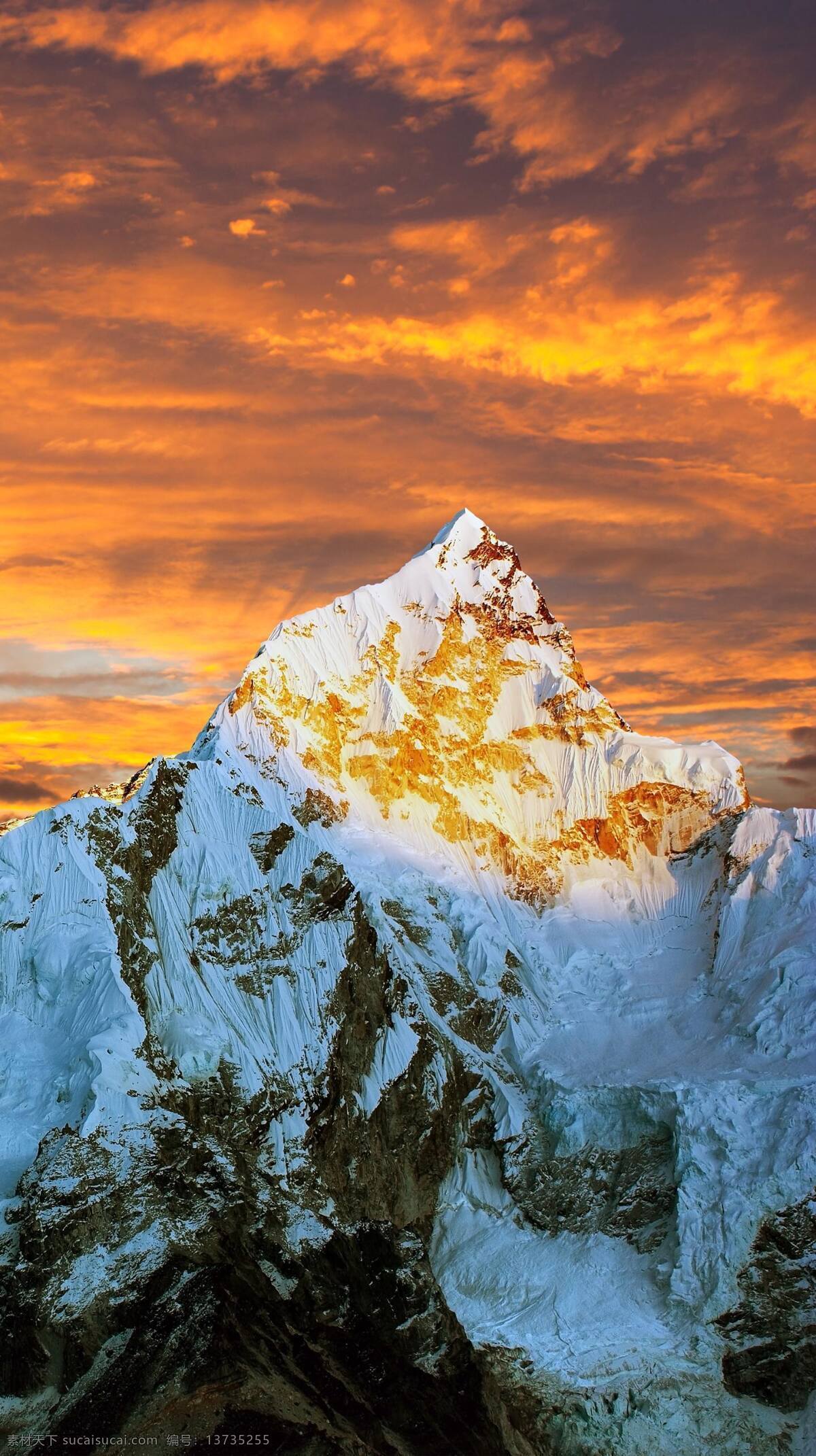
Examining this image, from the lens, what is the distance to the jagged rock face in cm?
11444

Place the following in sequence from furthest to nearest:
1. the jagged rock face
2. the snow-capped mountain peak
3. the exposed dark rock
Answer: the snow-capped mountain peak < the exposed dark rock < the jagged rock face

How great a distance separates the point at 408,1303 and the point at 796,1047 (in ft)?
137

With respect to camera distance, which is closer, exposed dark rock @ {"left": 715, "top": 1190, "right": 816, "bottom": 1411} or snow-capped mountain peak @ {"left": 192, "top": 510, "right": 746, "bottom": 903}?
exposed dark rock @ {"left": 715, "top": 1190, "right": 816, "bottom": 1411}

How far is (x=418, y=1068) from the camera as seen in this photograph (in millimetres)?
144875

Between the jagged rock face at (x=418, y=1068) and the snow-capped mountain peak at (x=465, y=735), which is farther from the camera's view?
the snow-capped mountain peak at (x=465, y=735)

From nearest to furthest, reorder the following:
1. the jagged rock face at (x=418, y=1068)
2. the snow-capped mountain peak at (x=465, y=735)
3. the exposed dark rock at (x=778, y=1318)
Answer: the jagged rock face at (x=418, y=1068), the exposed dark rock at (x=778, y=1318), the snow-capped mountain peak at (x=465, y=735)

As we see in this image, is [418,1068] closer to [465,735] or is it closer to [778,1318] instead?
[778,1318]

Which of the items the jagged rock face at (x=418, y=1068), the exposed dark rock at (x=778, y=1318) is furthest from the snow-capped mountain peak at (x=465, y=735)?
the exposed dark rock at (x=778, y=1318)

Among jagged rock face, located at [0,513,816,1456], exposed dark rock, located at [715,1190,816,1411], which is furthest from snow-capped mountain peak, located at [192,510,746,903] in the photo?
exposed dark rock, located at [715,1190,816,1411]

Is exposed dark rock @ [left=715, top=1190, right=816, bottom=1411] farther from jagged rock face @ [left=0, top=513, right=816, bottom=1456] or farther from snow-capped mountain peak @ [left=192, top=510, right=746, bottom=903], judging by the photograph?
snow-capped mountain peak @ [left=192, top=510, right=746, bottom=903]

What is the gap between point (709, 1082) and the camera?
464 feet

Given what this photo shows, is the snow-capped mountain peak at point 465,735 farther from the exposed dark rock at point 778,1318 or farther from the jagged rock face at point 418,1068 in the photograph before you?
the exposed dark rock at point 778,1318

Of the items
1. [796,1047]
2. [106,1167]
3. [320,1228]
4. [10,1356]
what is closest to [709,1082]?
[796,1047]

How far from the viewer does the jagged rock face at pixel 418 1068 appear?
114 meters
